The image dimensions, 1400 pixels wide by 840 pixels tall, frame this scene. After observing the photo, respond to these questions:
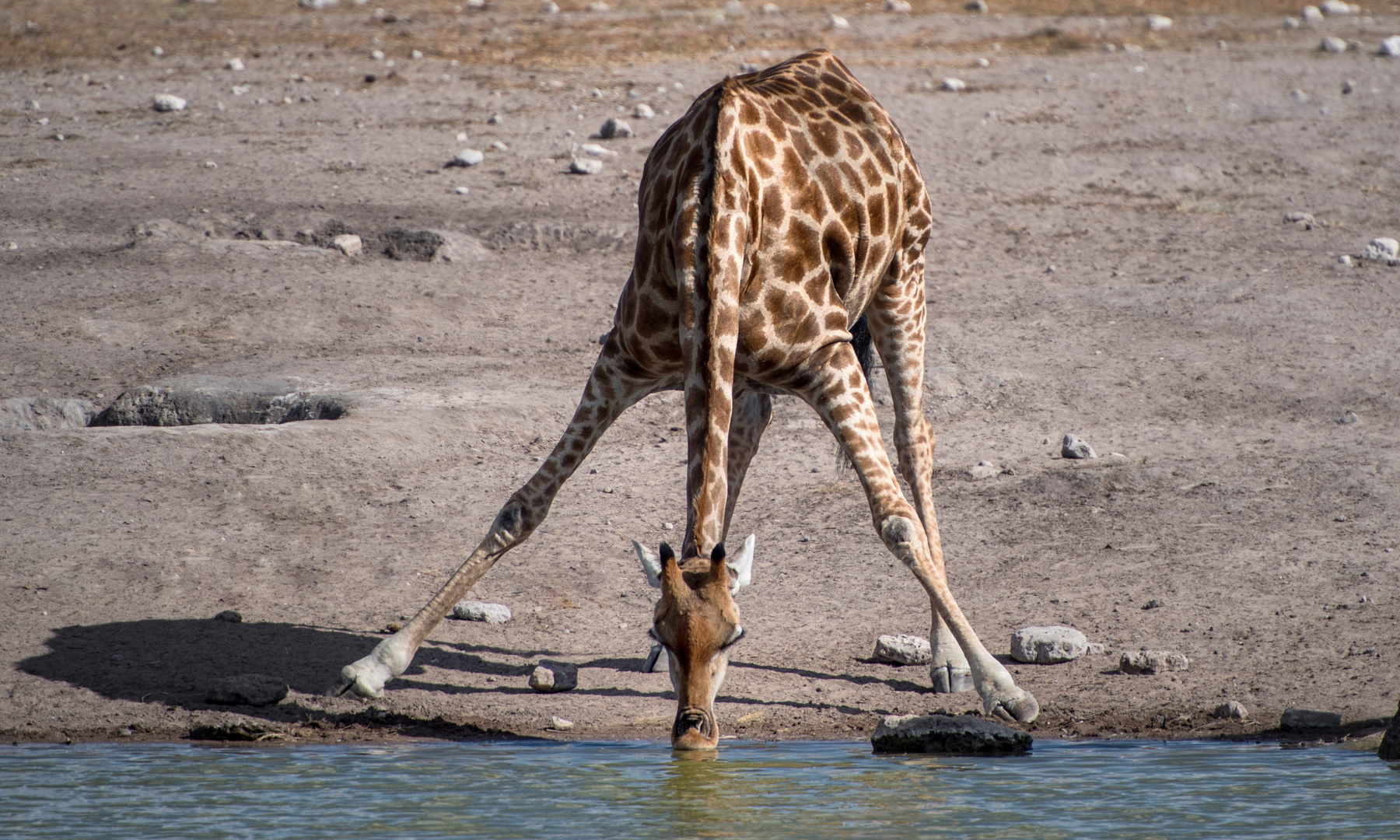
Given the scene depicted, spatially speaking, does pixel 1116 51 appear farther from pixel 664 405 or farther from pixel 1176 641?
pixel 1176 641

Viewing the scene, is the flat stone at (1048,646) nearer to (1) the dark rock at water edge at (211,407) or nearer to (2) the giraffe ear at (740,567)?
(2) the giraffe ear at (740,567)

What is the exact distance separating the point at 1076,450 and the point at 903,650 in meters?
2.40

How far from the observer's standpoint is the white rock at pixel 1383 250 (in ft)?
36.4

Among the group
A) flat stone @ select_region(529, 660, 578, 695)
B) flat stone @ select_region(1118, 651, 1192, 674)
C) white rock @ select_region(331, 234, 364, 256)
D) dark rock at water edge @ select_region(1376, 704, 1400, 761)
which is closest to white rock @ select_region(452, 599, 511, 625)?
flat stone @ select_region(529, 660, 578, 695)

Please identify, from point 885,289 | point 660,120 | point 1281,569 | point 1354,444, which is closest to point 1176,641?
point 1281,569

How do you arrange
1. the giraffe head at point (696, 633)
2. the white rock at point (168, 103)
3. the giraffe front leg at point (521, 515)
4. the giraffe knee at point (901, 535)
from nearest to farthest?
the giraffe head at point (696, 633) < the giraffe knee at point (901, 535) < the giraffe front leg at point (521, 515) < the white rock at point (168, 103)

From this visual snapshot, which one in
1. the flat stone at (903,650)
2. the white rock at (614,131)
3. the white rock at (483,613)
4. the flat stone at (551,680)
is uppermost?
the white rock at (614,131)

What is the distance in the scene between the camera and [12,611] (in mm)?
6293

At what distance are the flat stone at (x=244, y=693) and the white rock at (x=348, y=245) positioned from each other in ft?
19.2

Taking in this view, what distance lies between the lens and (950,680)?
19.9 feet

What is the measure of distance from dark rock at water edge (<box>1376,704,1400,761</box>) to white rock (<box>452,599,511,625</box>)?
11.9 feet

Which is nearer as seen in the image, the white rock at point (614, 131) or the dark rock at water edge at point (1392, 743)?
the dark rock at water edge at point (1392, 743)

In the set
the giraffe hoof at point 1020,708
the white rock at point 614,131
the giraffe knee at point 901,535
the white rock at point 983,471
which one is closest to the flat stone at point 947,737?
the giraffe hoof at point 1020,708

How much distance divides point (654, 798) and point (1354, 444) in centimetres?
529
